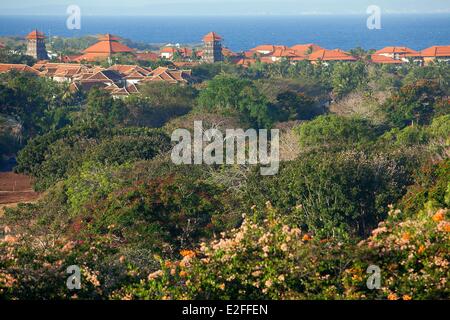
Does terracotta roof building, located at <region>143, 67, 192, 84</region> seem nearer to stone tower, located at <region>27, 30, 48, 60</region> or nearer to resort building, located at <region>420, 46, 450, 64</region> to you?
stone tower, located at <region>27, 30, 48, 60</region>

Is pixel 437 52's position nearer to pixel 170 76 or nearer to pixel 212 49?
pixel 212 49

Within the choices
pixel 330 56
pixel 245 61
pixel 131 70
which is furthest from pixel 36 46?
pixel 330 56

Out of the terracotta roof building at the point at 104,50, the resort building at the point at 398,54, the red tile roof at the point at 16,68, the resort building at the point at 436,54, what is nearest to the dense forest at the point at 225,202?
the red tile roof at the point at 16,68

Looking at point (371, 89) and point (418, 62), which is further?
point (418, 62)

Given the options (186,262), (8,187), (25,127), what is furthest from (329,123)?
(186,262)

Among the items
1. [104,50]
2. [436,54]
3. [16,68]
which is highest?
[16,68]

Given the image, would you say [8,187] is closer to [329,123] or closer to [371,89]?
[329,123]

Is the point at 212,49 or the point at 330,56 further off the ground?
the point at 212,49

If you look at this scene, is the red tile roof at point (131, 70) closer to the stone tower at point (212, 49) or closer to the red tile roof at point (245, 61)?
the red tile roof at point (245, 61)

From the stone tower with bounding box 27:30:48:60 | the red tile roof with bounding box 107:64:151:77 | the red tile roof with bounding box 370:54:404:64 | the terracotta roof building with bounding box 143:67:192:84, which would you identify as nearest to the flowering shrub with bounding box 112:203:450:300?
the terracotta roof building with bounding box 143:67:192:84
